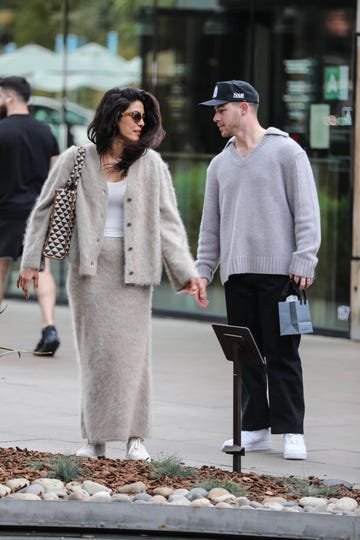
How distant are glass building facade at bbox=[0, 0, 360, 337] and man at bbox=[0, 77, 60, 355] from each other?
2.69 metres

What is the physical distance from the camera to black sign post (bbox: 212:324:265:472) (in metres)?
6.91

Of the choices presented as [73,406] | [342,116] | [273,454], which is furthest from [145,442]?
[342,116]

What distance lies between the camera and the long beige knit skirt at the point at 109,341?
729 centimetres

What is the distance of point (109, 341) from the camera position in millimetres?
7305

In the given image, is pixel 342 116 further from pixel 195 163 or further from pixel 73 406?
pixel 73 406

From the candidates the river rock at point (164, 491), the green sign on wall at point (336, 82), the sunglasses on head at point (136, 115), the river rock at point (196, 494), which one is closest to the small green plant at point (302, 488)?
the river rock at point (196, 494)

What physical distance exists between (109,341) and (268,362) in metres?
1.21

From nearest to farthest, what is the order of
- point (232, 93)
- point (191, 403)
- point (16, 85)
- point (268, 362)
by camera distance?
point (232, 93) < point (268, 362) < point (191, 403) < point (16, 85)

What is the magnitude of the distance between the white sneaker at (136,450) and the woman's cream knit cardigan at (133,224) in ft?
2.52

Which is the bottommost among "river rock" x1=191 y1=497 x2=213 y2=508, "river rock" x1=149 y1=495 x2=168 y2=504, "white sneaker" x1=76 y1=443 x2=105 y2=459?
"white sneaker" x1=76 y1=443 x2=105 y2=459

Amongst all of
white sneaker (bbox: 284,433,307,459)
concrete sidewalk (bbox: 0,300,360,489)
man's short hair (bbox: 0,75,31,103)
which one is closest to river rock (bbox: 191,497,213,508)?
concrete sidewalk (bbox: 0,300,360,489)

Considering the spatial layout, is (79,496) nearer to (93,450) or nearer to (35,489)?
(35,489)

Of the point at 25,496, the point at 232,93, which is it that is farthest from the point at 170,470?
the point at 232,93

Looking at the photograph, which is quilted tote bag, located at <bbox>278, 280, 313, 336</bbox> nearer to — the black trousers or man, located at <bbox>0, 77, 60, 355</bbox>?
the black trousers
